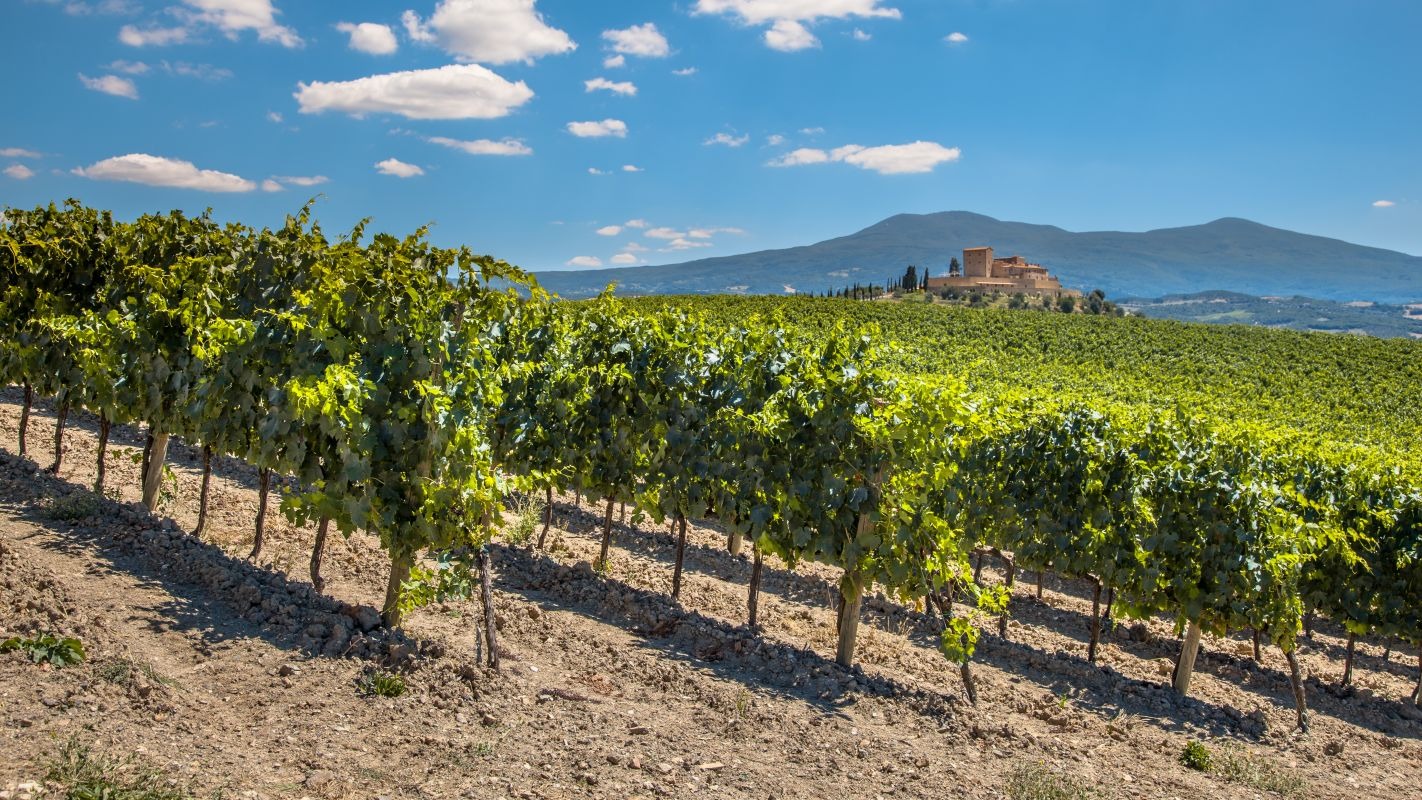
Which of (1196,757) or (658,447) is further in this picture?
(658,447)

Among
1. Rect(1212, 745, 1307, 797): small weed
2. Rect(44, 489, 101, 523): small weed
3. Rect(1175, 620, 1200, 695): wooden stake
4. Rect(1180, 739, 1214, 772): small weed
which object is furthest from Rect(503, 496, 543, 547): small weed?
Rect(1175, 620, 1200, 695): wooden stake

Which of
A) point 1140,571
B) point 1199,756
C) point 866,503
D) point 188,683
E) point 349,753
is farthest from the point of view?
point 1140,571

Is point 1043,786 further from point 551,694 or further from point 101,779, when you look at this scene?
point 101,779

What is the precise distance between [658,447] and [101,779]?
20.6 feet

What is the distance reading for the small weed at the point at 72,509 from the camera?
30.1ft

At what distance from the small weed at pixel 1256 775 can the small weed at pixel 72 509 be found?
34.6 feet

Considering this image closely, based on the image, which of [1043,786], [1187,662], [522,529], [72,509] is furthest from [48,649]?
[1187,662]

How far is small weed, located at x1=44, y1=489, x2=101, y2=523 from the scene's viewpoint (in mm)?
9172

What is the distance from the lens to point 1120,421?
37.7 ft

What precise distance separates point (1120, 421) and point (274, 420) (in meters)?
9.53

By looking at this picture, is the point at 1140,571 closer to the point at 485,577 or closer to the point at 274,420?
the point at 485,577

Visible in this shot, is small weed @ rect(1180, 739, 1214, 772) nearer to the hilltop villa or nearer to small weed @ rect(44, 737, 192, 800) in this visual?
small weed @ rect(44, 737, 192, 800)

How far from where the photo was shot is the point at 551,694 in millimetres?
6535

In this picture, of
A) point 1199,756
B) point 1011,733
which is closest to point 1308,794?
point 1199,756
